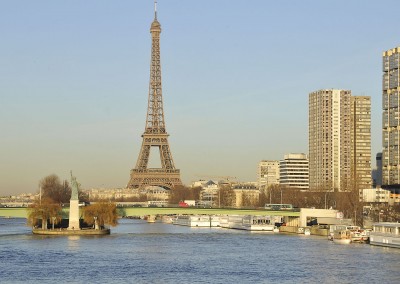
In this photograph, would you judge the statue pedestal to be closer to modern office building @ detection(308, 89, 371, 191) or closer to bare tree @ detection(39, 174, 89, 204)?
bare tree @ detection(39, 174, 89, 204)

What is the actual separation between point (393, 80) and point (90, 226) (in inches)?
1771

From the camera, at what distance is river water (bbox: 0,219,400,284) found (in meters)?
41.8

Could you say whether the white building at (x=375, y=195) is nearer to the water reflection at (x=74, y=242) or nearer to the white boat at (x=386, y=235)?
the white boat at (x=386, y=235)

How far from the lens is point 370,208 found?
10662cm

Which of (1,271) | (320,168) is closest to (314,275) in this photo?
(1,271)

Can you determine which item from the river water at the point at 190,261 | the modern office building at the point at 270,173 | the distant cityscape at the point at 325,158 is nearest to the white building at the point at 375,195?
the distant cityscape at the point at 325,158

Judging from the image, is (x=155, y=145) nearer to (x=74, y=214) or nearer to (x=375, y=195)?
(x=375, y=195)

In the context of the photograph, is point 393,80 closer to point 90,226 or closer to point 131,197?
point 90,226

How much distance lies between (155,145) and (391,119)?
3259cm

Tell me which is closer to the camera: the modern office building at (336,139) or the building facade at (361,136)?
the modern office building at (336,139)

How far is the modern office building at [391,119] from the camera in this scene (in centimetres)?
10750

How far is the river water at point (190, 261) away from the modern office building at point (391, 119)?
144 feet

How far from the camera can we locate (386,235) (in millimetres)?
62031

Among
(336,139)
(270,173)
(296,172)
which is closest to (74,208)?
(336,139)
